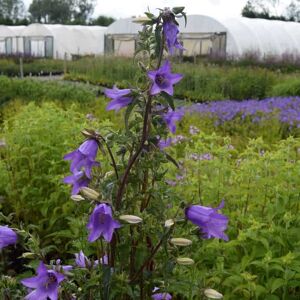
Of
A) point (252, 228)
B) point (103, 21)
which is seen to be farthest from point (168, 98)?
point (103, 21)

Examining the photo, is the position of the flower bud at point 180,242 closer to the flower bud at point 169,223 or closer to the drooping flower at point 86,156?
the flower bud at point 169,223

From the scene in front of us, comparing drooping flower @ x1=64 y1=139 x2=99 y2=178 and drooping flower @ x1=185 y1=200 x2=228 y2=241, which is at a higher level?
drooping flower @ x1=64 y1=139 x2=99 y2=178

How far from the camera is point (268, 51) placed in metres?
24.8

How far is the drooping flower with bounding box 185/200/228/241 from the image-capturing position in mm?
1646

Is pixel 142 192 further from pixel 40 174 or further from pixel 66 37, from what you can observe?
pixel 66 37

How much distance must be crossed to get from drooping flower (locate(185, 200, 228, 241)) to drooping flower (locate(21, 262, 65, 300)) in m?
0.42

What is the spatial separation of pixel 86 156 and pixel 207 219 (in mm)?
399

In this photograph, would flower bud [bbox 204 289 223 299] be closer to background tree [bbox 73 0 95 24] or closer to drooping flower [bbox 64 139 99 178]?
drooping flower [bbox 64 139 99 178]

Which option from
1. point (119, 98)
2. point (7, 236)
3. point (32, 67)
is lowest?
point (32, 67)

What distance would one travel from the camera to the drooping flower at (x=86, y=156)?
1.64 meters

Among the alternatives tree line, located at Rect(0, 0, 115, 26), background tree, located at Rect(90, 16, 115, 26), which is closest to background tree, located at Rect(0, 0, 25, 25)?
tree line, located at Rect(0, 0, 115, 26)

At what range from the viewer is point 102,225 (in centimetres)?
158

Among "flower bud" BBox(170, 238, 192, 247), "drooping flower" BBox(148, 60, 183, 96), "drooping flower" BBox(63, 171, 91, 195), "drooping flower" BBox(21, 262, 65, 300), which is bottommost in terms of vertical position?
"drooping flower" BBox(21, 262, 65, 300)

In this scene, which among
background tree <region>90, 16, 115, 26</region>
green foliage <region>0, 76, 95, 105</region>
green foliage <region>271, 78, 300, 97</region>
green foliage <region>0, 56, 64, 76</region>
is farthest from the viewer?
background tree <region>90, 16, 115, 26</region>
